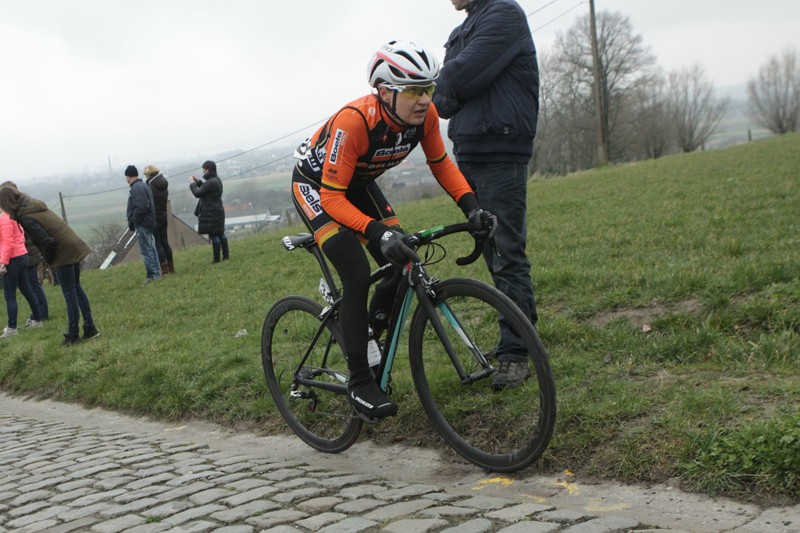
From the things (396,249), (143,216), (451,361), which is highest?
(143,216)

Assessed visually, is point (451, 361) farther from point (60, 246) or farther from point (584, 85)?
point (584, 85)

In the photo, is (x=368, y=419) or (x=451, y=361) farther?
(x=368, y=419)

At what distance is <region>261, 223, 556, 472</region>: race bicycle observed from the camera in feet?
14.1

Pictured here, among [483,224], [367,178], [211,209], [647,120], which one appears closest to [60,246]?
[211,209]

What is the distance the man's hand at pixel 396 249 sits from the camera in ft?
14.3

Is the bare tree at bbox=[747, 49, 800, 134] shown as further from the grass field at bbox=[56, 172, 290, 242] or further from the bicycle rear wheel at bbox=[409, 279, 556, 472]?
the bicycle rear wheel at bbox=[409, 279, 556, 472]

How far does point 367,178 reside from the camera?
5074 millimetres

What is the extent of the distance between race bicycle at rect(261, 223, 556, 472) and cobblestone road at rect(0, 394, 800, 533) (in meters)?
0.36

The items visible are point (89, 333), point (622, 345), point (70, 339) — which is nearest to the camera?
point (622, 345)

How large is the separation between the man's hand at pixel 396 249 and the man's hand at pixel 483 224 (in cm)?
36

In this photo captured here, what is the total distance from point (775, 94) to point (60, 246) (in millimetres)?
93506

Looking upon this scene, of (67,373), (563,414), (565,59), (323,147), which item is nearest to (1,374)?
(67,373)

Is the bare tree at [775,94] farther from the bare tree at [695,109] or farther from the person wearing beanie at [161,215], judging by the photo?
the person wearing beanie at [161,215]

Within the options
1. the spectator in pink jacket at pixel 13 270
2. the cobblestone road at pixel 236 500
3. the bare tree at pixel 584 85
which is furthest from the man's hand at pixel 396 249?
the bare tree at pixel 584 85
